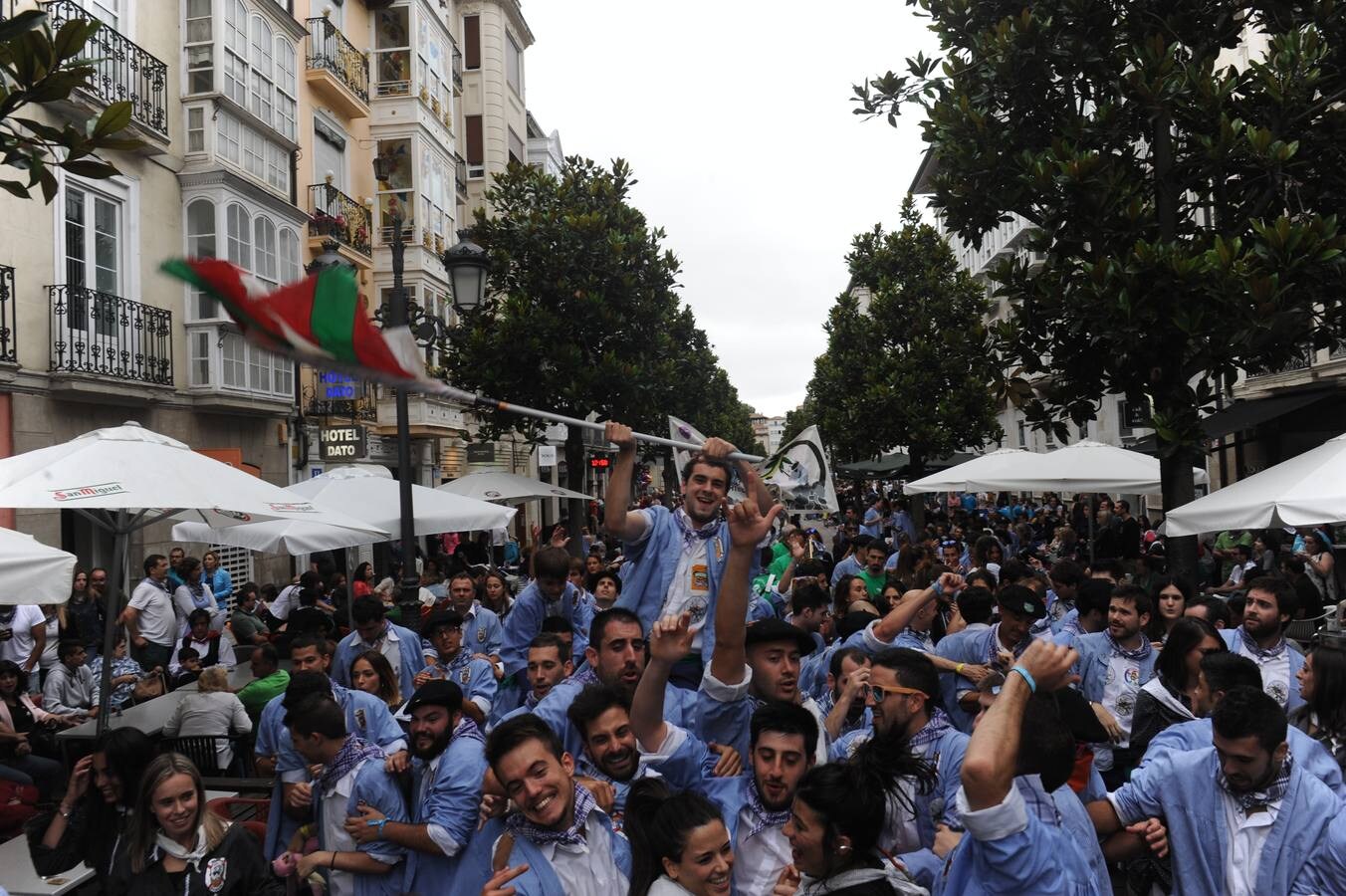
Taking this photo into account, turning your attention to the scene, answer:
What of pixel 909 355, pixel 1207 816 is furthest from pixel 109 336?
pixel 909 355

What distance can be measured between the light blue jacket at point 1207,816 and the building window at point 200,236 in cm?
1759

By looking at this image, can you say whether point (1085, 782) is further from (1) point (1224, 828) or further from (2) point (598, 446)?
(2) point (598, 446)

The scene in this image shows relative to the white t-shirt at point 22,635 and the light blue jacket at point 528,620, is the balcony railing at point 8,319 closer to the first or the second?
the white t-shirt at point 22,635

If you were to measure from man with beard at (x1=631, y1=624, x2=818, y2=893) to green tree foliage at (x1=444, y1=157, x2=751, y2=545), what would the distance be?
52.1 feet

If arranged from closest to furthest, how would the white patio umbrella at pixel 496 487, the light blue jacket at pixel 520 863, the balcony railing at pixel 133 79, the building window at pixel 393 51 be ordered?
the light blue jacket at pixel 520 863
the balcony railing at pixel 133 79
the white patio umbrella at pixel 496 487
the building window at pixel 393 51

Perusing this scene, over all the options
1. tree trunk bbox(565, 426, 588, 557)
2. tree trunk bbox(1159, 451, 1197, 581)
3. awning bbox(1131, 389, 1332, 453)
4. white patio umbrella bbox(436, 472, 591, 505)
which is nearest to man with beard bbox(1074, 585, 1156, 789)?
tree trunk bbox(1159, 451, 1197, 581)

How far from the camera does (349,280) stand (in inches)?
141

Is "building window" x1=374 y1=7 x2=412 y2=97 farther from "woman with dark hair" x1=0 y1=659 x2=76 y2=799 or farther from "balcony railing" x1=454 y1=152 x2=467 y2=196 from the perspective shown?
"woman with dark hair" x1=0 y1=659 x2=76 y2=799

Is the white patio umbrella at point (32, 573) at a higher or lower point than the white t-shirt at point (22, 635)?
higher

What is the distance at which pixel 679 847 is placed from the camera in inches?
130

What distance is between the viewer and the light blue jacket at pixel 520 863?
3416mm

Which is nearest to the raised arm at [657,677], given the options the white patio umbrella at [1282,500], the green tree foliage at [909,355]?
the white patio umbrella at [1282,500]

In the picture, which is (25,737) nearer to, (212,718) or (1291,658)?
(212,718)

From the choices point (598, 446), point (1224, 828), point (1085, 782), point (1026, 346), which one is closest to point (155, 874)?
point (1085, 782)
